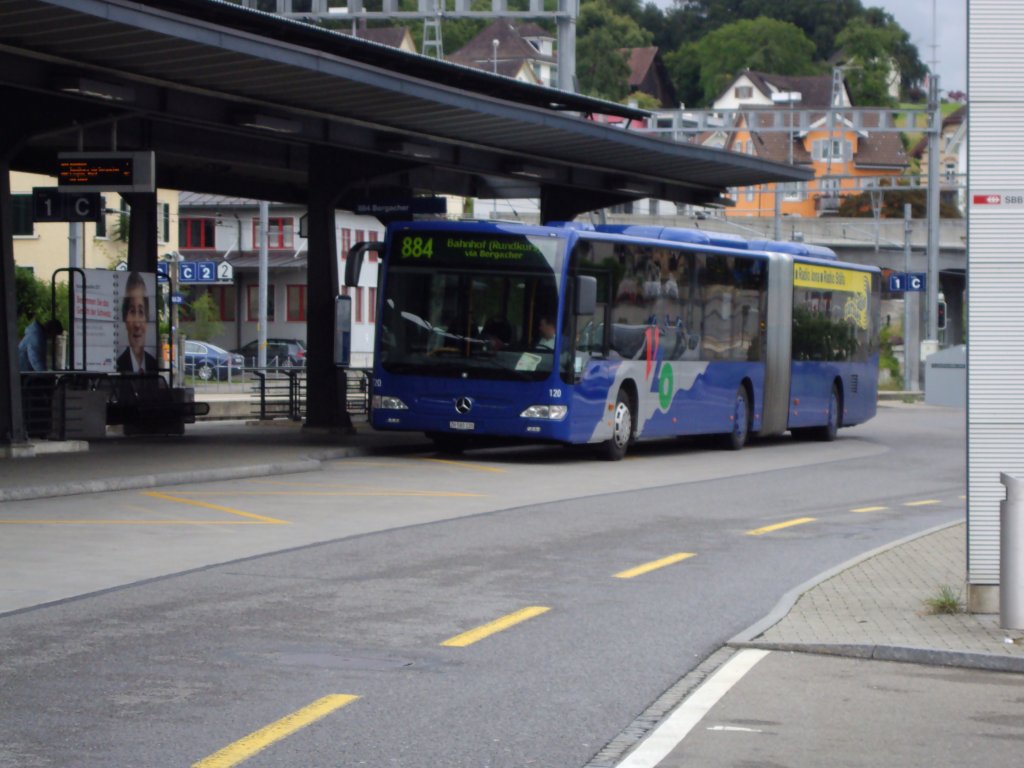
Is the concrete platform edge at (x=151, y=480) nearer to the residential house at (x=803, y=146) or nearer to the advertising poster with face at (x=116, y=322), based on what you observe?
the advertising poster with face at (x=116, y=322)

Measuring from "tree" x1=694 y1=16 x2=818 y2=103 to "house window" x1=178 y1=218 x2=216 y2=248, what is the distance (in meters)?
83.6

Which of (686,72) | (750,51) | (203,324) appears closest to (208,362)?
(203,324)

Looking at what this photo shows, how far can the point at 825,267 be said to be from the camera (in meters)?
32.3

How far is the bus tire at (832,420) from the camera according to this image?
107 feet

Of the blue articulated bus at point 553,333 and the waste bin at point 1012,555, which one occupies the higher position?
the blue articulated bus at point 553,333

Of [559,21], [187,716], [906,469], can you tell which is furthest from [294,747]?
[559,21]

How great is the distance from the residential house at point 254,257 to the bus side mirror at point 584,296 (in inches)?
2542

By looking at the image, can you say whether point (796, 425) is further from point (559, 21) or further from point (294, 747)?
point (294, 747)

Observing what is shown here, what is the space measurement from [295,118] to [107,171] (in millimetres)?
2928

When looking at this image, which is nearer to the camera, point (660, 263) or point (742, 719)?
point (742, 719)

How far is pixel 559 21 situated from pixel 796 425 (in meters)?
7.78

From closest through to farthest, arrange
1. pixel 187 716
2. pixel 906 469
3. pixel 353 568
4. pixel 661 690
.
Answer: pixel 187 716 < pixel 661 690 < pixel 353 568 < pixel 906 469

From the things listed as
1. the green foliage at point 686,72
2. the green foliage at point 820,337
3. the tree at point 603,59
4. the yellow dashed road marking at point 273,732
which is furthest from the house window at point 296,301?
the green foliage at point 686,72

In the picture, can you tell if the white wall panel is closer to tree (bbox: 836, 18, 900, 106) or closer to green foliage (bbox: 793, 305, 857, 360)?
green foliage (bbox: 793, 305, 857, 360)
